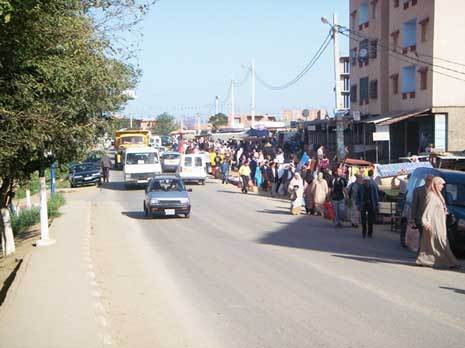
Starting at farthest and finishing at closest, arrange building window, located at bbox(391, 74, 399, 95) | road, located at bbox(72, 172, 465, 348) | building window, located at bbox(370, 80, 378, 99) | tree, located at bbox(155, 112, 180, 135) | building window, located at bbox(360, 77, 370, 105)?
tree, located at bbox(155, 112, 180, 135) → building window, located at bbox(360, 77, 370, 105) → building window, located at bbox(370, 80, 378, 99) → building window, located at bbox(391, 74, 399, 95) → road, located at bbox(72, 172, 465, 348)

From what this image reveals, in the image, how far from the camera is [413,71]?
131 ft

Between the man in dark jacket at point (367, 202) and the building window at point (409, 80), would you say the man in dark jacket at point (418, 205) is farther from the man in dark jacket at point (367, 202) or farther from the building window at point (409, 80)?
the building window at point (409, 80)

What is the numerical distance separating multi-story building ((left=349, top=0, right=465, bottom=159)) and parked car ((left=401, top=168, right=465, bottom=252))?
19251mm

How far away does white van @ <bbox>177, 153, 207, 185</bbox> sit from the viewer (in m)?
42.0

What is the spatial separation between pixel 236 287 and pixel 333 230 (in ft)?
32.0

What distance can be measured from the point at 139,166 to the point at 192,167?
139 inches

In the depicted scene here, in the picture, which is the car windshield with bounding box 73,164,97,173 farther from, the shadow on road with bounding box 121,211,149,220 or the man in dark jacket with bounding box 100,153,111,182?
the shadow on road with bounding box 121,211,149,220

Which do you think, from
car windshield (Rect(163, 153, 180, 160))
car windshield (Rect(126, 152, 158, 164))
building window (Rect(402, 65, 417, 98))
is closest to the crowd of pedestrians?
car windshield (Rect(163, 153, 180, 160))

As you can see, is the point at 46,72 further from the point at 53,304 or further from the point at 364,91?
the point at 364,91

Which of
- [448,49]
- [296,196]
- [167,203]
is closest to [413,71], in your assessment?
[448,49]

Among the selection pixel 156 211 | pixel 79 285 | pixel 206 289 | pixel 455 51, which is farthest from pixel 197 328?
pixel 455 51

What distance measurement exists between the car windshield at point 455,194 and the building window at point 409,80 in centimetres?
2410

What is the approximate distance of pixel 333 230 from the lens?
21125 mm

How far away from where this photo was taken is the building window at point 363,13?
48.1m
